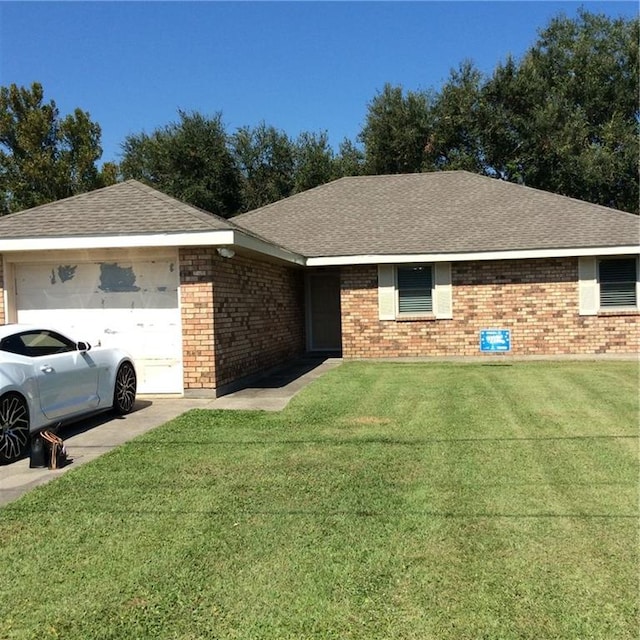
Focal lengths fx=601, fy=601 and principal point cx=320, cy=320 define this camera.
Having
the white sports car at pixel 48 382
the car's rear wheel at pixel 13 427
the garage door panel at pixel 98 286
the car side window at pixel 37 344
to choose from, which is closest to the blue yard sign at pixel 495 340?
the garage door panel at pixel 98 286

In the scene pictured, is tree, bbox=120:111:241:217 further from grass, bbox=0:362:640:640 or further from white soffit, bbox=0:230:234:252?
grass, bbox=0:362:640:640

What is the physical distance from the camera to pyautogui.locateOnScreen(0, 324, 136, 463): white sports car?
6319mm

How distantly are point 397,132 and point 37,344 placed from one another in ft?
84.3

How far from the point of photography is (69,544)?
13.6 feet

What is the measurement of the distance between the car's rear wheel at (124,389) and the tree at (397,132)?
24.2 metres

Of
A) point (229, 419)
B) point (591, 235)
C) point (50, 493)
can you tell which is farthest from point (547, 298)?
point (50, 493)

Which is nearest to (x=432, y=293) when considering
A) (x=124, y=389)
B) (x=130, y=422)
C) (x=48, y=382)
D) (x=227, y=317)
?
(x=227, y=317)

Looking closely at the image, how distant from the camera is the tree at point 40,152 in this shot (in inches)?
1164

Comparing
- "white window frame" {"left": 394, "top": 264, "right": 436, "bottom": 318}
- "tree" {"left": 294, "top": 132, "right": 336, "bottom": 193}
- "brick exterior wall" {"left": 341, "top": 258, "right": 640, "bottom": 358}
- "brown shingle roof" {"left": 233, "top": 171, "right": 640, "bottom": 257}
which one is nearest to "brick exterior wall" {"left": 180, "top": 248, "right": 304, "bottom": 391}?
"brown shingle roof" {"left": 233, "top": 171, "right": 640, "bottom": 257}

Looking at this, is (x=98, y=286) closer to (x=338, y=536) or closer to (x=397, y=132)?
(x=338, y=536)

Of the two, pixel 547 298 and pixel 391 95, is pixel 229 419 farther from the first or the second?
pixel 391 95

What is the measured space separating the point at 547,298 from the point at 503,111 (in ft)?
62.1

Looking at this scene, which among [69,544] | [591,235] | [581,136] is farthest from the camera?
[581,136]

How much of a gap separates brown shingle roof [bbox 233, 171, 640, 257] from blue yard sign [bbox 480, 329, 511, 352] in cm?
203
